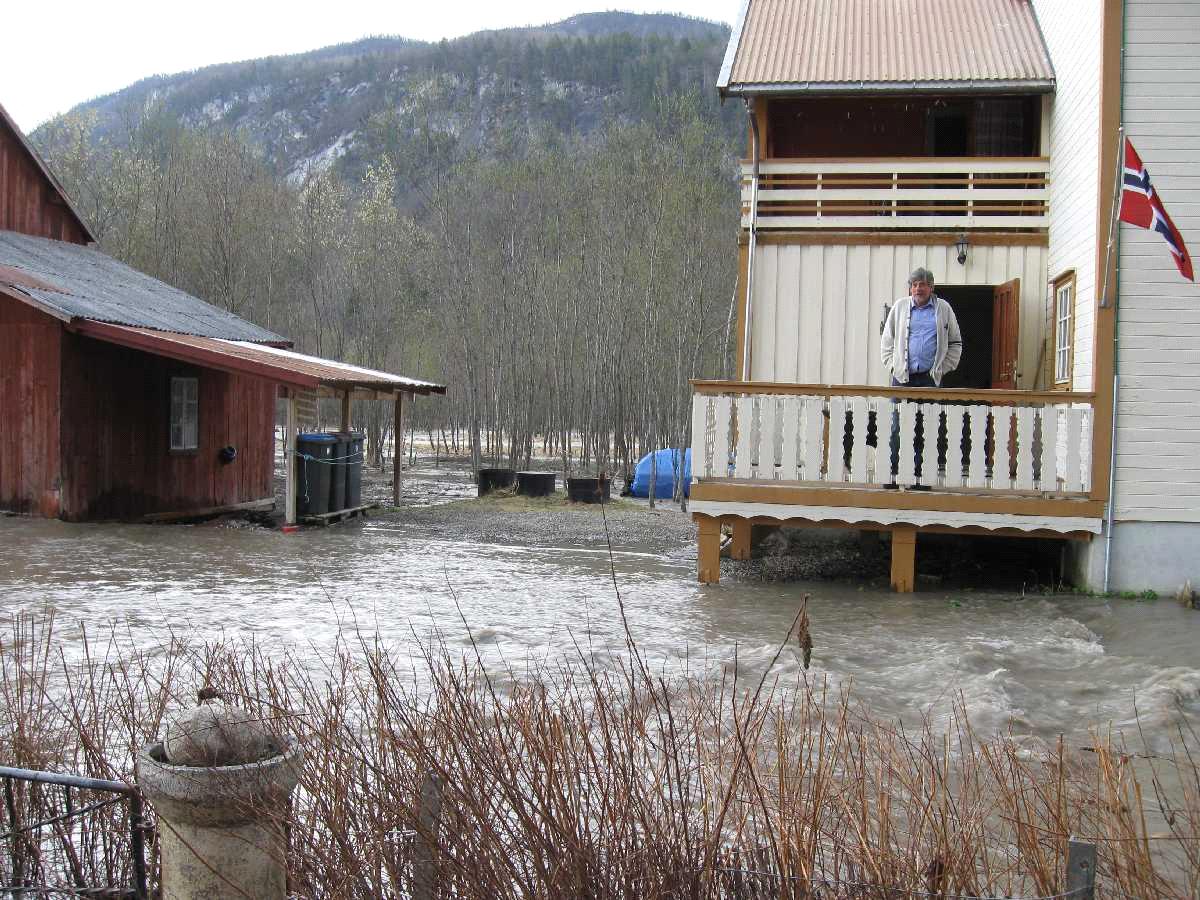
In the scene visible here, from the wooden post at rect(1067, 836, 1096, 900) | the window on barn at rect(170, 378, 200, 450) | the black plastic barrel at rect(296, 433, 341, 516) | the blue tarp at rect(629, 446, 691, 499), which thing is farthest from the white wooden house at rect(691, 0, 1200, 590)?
the blue tarp at rect(629, 446, 691, 499)

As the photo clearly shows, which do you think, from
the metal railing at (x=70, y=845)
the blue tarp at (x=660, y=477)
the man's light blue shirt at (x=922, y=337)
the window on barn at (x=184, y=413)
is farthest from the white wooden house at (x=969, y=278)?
the blue tarp at (x=660, y=477)

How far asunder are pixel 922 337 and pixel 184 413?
12433 millimetres

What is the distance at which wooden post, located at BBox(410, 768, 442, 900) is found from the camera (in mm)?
3207

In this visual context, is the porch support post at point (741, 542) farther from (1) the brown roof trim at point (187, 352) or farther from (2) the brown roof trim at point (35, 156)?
(2) the brown roof trim at point (35, 156)

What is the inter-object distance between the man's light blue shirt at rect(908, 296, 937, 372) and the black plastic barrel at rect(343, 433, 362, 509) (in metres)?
10.3

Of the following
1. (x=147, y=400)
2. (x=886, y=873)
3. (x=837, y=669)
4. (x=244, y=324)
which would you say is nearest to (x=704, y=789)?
(x=886, y=873)

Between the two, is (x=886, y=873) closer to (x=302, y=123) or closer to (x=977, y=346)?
(x=977, y=346)

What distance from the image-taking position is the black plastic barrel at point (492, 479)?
2345 cm

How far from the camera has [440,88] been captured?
129875mm

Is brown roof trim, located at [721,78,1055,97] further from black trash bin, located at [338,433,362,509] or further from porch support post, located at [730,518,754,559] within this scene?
black trash bin, located at [338,433,362,509]

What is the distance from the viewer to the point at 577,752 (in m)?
3.48

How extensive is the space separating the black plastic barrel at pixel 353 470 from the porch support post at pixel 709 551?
885 cm

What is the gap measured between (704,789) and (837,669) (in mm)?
4676

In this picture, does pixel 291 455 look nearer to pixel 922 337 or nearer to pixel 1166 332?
pixel 922 337
